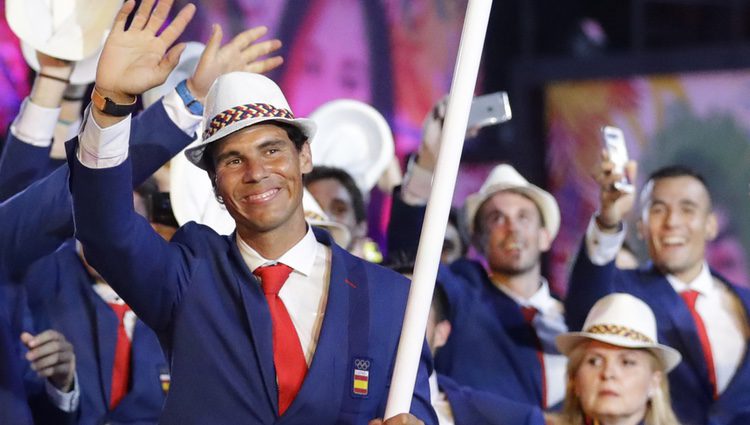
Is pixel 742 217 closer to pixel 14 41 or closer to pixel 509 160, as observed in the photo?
pixel 509 160

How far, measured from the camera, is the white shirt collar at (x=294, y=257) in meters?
3.29

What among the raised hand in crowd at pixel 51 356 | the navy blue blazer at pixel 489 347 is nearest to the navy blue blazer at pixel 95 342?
the raised hand in crowd at pixel 51 356

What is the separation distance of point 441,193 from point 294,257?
0.55m

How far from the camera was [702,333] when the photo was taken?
584 cm

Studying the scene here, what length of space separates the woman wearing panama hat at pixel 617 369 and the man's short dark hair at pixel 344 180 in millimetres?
1234

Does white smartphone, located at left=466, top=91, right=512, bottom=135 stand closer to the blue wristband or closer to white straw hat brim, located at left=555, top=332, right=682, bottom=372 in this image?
white straw hat brim, located at left=555, top=332, right=682, bottom=372

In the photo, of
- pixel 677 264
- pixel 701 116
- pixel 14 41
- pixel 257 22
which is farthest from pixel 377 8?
pixel 677 264

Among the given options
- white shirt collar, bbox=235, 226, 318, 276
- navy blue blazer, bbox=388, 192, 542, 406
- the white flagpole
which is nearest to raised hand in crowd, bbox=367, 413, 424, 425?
the white flagpole

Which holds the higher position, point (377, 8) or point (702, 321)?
point (377, 8)

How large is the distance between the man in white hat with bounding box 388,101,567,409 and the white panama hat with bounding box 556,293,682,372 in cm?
31

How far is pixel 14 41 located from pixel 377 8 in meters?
2.66

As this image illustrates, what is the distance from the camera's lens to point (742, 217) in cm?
781

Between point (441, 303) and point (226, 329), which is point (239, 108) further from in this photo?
point (441, 303)

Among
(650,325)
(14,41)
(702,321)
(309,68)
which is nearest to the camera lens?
(650,325)
